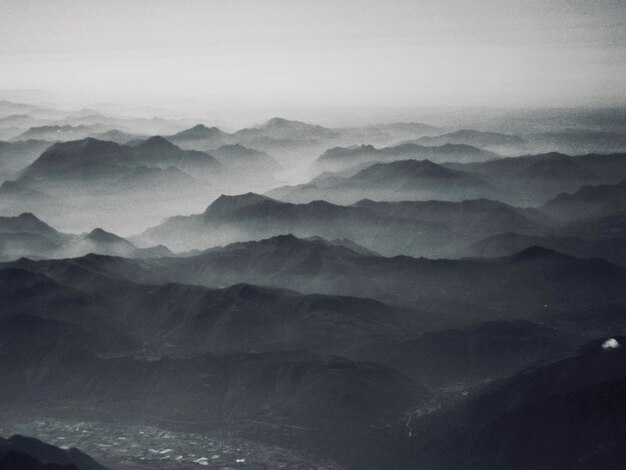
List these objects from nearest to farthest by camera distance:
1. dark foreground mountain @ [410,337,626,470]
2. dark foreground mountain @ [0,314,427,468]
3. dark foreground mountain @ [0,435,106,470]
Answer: dark foreground mountain @ [0,435,106,470], dark foreground mountain @ [410,337,626,470], dark foreground mountain @ [0,314,427,468]

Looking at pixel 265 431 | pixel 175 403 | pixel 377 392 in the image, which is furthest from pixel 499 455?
pixel 175 403

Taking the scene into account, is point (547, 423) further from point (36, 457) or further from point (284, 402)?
point (36, 457)

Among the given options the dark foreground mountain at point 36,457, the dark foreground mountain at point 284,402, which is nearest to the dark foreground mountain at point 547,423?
the dark foreground mountain at point 284,402

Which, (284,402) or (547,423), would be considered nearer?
(547,423)

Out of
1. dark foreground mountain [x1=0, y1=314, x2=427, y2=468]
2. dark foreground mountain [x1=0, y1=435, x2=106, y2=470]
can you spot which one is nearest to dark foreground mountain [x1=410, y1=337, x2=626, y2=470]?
dark foreground mountain [x1=0, y1=314, x2=427, y2=468]

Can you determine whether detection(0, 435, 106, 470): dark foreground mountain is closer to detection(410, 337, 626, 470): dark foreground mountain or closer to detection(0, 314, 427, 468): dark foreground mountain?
detection(0, 314, 427, 468): dark foreground mountain

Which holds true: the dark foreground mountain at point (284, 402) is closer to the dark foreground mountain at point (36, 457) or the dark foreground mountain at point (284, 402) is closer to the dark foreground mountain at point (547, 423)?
the dark foreground mountain at point (547, 423)

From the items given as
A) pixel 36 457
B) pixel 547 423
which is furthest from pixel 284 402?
pixel 36 457
